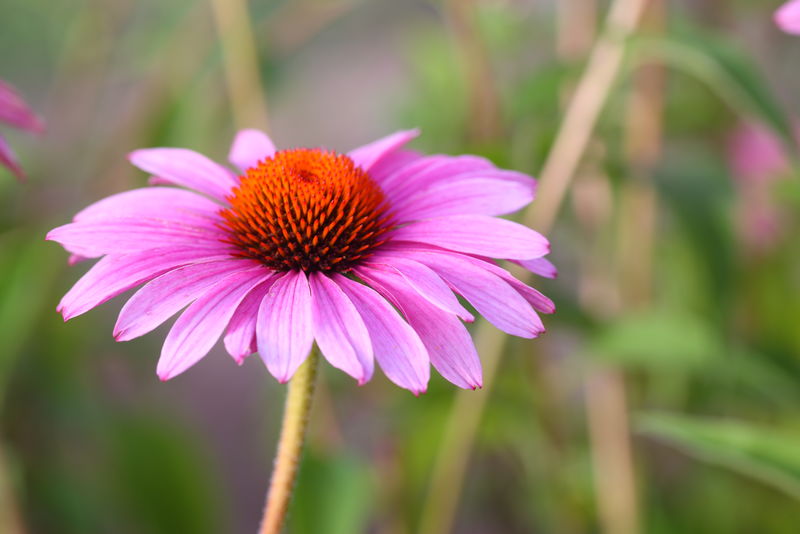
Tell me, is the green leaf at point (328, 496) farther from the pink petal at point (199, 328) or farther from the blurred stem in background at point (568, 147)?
the pink petal at point (199, 328)

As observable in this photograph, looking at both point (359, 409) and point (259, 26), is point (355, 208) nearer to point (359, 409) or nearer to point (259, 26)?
point (259, 26)

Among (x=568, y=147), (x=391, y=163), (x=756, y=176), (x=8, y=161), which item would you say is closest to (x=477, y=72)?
(x=568, y=147)

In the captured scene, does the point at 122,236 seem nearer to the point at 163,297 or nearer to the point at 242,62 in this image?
the point at 163,297

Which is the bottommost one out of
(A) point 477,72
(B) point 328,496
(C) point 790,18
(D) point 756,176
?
(B) point 328,496

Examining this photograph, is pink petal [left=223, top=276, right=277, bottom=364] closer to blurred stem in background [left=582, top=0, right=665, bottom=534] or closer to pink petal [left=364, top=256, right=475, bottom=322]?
pink petal [left=364, top=256, right=475, bottom=322]

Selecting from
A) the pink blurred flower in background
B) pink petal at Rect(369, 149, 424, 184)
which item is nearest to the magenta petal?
pink petal at Rect(369, 149, 424, 184)
